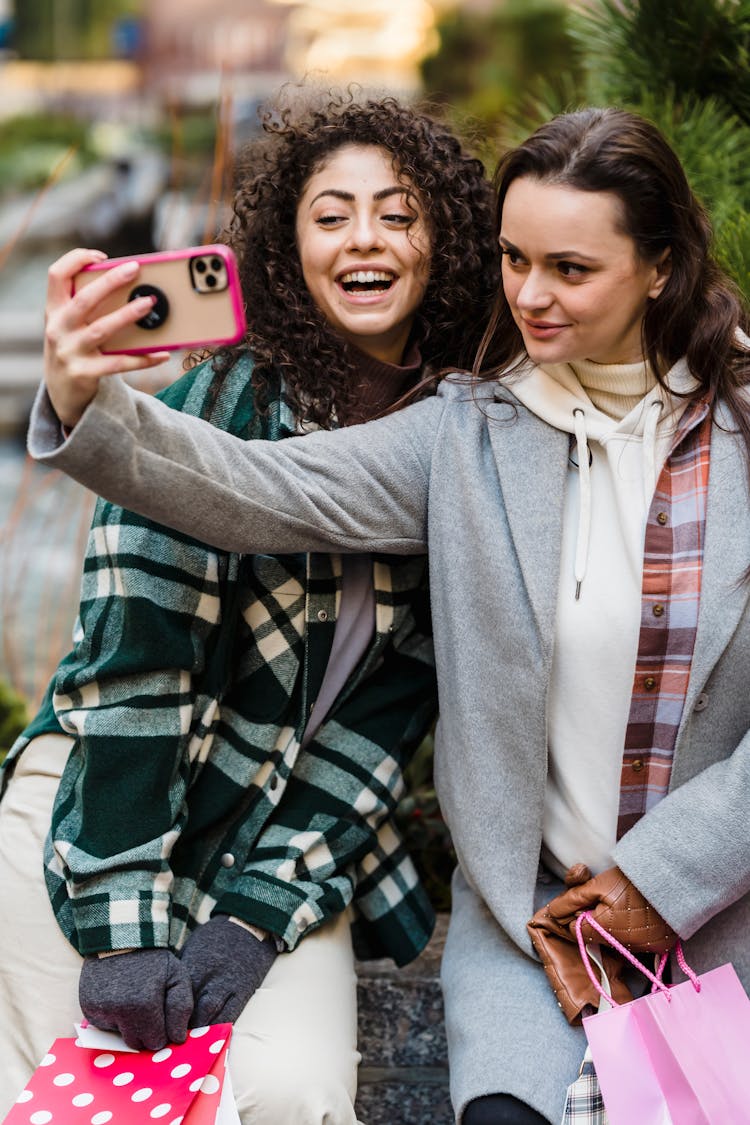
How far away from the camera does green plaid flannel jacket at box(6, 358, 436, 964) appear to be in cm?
193

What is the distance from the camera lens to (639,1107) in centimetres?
173

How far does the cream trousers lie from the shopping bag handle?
1.35 ft

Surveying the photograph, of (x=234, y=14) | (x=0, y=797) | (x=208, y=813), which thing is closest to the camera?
(x=208, y=813)

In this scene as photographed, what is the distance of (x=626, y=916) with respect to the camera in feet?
6.19

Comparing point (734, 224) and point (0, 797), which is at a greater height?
point (734, 224)

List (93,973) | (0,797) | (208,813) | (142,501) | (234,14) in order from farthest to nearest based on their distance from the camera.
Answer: (234,14) → (0,797) → (208,813) → (93,973) → (142,501)

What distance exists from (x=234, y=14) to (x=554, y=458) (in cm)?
2585

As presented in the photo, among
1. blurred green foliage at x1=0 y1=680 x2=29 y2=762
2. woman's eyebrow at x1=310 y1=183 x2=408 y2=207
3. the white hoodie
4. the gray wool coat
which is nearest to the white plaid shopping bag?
the gray wool coat

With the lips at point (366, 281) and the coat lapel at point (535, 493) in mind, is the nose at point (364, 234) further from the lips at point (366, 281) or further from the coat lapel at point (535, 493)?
the coat lapel at point (535, 493)

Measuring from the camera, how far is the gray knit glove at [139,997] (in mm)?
1807

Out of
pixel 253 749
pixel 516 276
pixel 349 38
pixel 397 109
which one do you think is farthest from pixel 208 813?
pixel 349 38

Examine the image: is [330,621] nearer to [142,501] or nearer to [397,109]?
[142,501]

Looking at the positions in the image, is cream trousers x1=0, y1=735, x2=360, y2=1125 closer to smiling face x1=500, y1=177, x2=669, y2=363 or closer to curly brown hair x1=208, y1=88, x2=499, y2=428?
curly brown hair x1=208, y1=88, x2=499, y2=428

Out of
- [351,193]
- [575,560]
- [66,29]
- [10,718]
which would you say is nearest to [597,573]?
[575,560]
